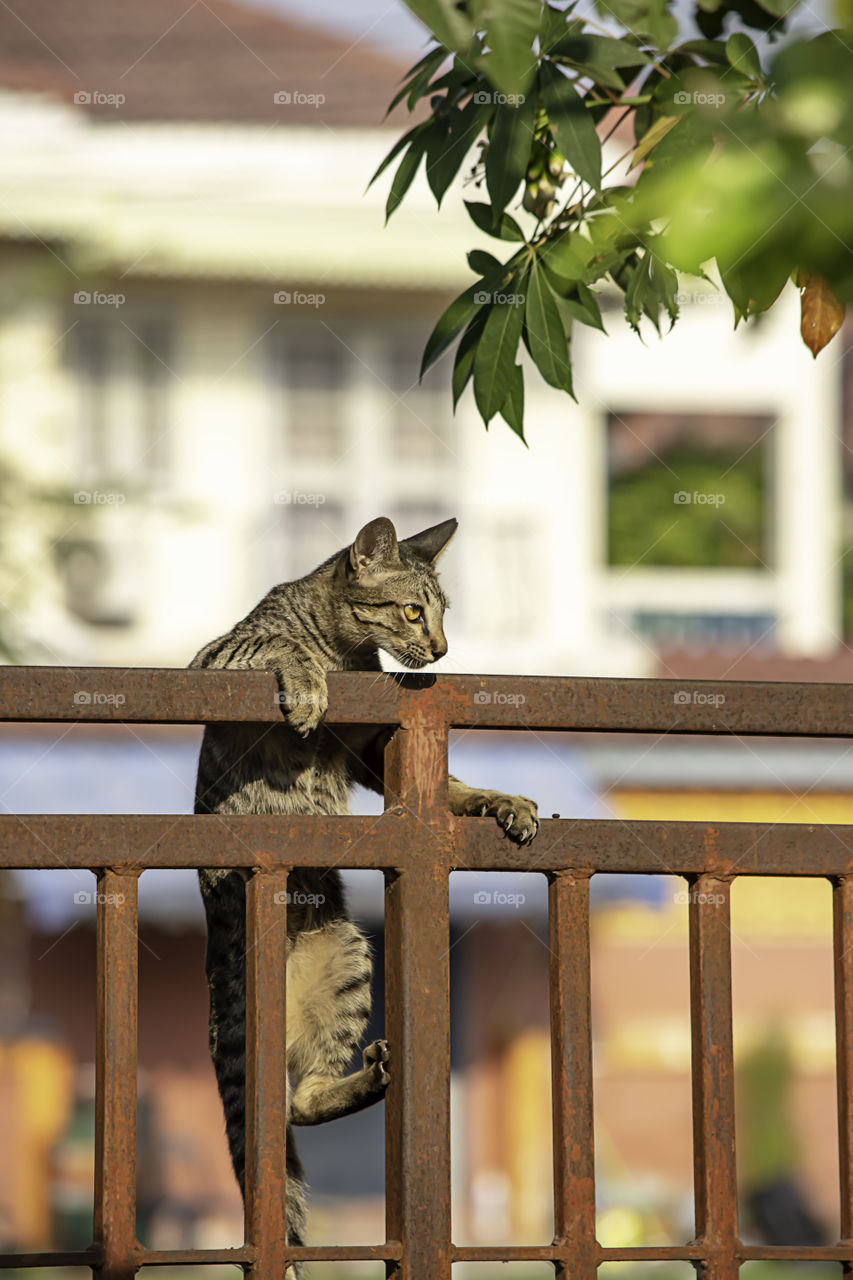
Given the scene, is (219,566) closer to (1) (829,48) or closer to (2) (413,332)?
(2) (413,332)

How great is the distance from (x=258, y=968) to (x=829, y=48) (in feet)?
4.05

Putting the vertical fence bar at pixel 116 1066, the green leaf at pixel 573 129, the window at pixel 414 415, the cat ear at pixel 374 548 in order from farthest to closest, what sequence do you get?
the window at pixel 414 415 < the cat ear at pixel 374 548 < the green leaf at pixel 573 129 < the vertical fence bar at pixel 116 1066

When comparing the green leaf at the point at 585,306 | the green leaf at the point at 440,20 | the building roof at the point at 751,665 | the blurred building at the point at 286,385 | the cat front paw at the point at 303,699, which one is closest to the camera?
the green leaf at the point at 440,20

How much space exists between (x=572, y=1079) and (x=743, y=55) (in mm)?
1442

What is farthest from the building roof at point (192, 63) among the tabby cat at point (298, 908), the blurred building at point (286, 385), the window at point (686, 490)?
the tabby cat at point (298, 908)

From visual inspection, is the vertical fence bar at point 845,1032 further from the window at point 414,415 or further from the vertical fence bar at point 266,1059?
the window at point 414,415

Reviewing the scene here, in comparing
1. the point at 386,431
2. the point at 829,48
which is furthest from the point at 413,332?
the point at 829,48

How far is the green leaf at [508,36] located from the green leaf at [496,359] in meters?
0.69

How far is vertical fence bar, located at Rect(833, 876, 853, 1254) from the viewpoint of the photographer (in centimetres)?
190

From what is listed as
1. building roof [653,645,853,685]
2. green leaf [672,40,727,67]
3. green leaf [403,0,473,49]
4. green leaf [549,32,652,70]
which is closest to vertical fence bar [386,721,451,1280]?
green leaf [403,0,473,49]

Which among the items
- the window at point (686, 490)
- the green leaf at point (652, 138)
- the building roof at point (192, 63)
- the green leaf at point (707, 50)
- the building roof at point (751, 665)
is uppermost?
the building roof at point (192, 63)

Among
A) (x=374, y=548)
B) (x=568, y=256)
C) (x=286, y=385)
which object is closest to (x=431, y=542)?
(x=374, y=548)

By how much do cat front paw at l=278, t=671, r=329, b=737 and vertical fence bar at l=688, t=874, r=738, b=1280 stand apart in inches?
20.7

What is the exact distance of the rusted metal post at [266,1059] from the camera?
1.73m
